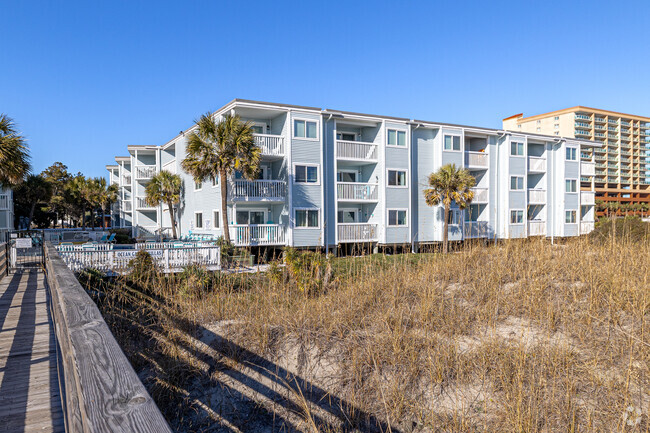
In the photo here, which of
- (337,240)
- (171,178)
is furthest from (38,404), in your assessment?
(171,178)

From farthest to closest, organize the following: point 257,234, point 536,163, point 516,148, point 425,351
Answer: point 536,163, point 516,148, point 257,234, point 425,351

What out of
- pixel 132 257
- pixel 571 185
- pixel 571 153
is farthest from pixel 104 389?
pixel 571 153

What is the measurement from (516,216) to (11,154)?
3268cm

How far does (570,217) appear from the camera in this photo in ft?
113

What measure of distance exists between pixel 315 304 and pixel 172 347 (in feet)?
8.33

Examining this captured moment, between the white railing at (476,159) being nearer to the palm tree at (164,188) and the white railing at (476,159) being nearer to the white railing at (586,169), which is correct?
the white railing at (586,169)

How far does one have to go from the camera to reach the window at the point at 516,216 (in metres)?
31.0

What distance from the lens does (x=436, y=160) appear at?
28.0m

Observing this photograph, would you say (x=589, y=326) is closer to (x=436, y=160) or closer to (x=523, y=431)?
(x=523, y=431)

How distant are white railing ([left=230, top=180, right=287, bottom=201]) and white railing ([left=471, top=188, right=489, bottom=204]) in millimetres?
15533

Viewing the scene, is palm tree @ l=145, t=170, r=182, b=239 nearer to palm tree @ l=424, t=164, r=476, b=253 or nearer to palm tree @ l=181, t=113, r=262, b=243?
palm tree @ l=181, t=113, r=262, b=243

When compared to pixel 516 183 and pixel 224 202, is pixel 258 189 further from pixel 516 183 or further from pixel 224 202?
pixel 516 183

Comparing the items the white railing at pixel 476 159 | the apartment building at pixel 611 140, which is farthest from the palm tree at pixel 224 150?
the apartment building at pixel 611 140

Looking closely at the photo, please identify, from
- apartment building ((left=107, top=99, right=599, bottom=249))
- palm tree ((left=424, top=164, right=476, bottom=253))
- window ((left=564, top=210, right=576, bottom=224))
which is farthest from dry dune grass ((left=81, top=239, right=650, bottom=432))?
window ((left=564, top=210, right=576, bottom=224))
